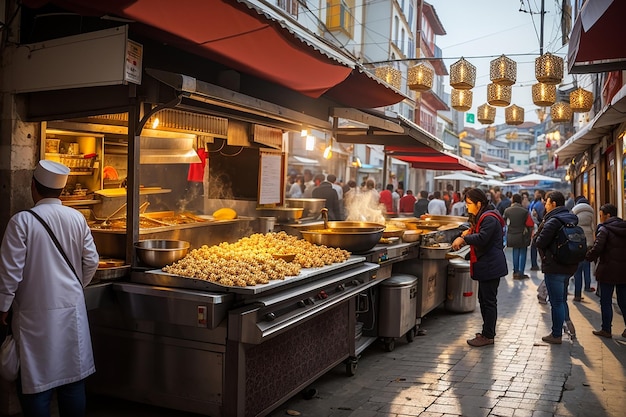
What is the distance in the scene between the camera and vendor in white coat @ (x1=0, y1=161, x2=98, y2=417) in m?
3.62

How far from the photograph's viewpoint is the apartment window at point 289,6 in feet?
51.2

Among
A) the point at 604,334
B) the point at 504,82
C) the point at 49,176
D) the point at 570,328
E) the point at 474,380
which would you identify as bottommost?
the point at 474,380

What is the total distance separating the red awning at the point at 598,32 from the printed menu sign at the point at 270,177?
4086 mm

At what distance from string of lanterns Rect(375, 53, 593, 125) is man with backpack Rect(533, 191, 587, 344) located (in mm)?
5020

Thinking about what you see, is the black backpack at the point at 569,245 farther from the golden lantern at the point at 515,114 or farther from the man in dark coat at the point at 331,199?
the golden lantern at the point at 515,114

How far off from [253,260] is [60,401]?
1.88 metres

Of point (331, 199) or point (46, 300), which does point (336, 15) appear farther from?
point (46, 300)

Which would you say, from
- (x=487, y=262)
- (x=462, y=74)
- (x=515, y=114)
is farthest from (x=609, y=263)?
(x=515, y=114)

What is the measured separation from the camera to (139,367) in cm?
455

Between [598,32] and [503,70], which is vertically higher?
[503,70]

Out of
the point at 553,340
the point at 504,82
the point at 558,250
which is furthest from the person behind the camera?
the point at 504,82

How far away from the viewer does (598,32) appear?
4.61 meters

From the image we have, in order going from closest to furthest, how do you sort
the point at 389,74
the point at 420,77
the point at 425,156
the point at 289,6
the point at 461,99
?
the point at 420,77 < the point at 389,74 < the point at 461,99 < the point at 425,156 < the point at 289,6

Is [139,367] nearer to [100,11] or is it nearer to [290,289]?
[290,289]
